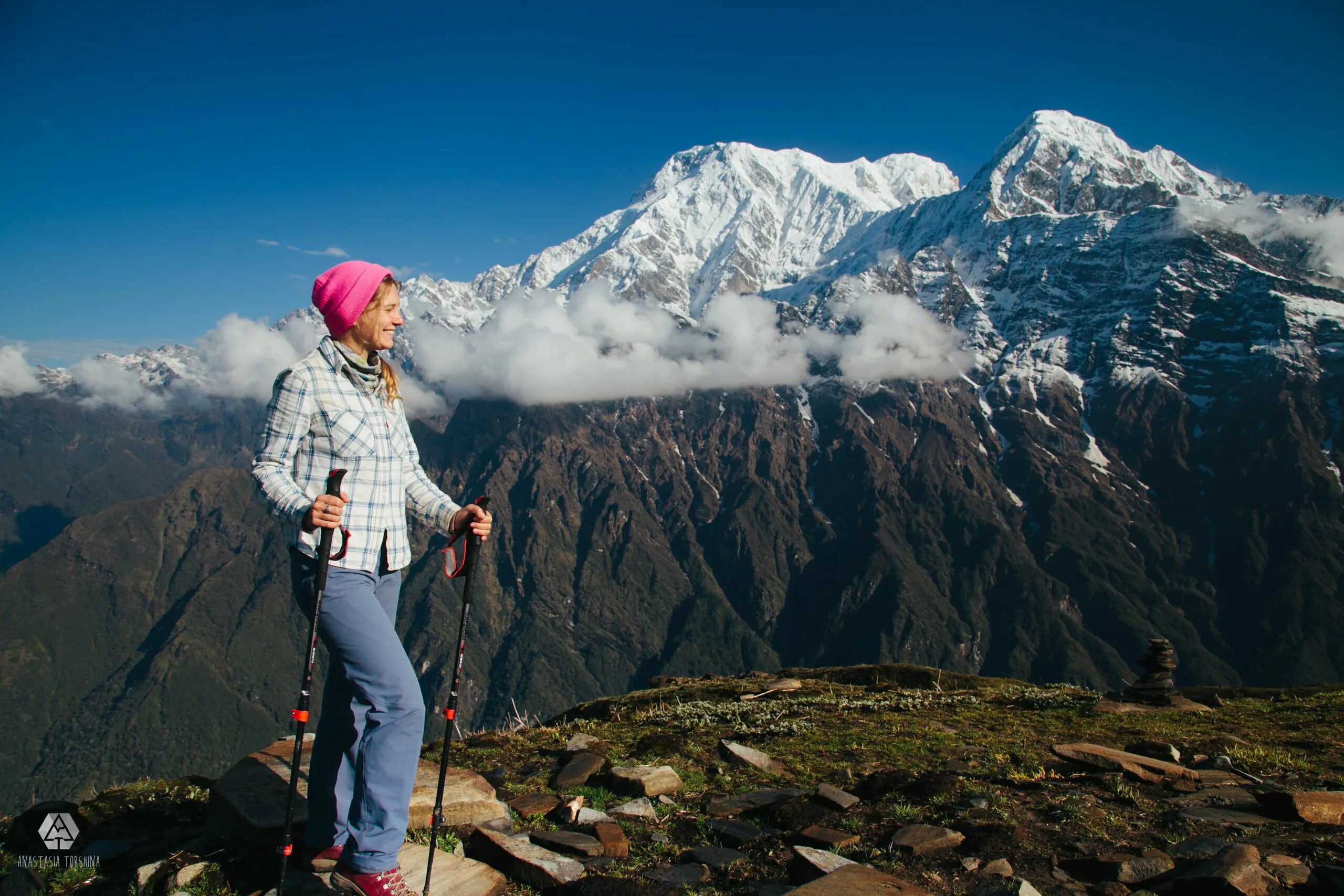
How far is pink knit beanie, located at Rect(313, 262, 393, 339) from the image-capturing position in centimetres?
623

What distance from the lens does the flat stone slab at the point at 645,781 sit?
841 centimetres

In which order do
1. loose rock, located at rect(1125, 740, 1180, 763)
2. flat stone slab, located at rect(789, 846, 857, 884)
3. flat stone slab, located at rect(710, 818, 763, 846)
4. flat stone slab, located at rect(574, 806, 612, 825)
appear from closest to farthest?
flat stone slab, located at rect(789, 846, 857, 884) < flat stone slab, located at rect(710, 818, 763, 846) < flat stone slab, located at rect(574, 806, 612, 825) < loose rock, located at rect(1125, 740, 1180, 763)

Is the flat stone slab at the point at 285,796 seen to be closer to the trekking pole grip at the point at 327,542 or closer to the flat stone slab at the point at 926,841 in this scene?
the trekking pole grip at the point at 327,542

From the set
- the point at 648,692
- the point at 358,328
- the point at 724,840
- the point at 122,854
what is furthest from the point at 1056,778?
the point at 648,692

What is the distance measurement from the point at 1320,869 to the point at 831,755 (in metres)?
5.94

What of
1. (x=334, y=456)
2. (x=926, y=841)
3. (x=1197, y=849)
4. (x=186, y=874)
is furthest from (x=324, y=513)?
(x=1197, y=849)

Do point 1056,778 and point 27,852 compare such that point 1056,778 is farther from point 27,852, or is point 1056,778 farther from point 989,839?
point 27,852

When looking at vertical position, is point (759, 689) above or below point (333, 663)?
below

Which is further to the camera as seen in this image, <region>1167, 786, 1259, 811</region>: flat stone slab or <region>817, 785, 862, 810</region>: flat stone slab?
<region>817, 785, 862, 810</region>: flat stone slab

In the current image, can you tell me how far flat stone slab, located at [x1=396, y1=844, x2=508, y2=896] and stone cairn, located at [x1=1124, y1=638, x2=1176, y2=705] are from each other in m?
13.9

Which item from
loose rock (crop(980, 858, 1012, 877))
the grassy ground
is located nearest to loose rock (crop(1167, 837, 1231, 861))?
the grassy ground

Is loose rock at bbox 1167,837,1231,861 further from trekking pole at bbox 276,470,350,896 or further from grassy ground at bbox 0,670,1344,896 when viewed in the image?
A: trekking pole at bbox 276,470,350,896

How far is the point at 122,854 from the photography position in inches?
270

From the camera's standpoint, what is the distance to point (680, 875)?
603cm
